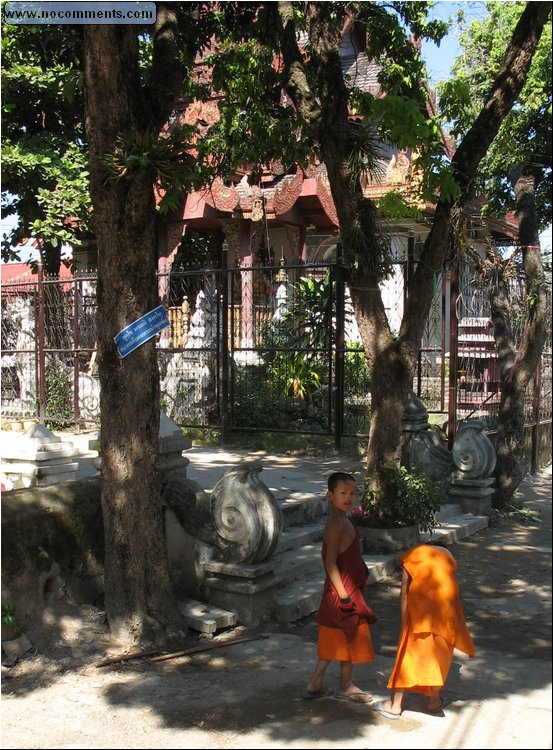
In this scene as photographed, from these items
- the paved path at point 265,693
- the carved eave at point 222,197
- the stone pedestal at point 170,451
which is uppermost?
the carved eave at point 222,197

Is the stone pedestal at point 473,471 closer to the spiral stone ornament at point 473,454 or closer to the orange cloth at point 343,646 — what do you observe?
the spiral stone ornament at point 473,454

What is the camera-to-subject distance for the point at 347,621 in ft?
14.1

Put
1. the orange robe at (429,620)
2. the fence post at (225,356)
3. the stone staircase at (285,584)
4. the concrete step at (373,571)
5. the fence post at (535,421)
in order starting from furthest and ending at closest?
the fence post at (535,421) → the fence post at (225,356) → the concrete step at (373,571) → the stone staircase at (285,584) → the orange robe at (429,620)

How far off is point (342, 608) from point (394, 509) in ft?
9.75

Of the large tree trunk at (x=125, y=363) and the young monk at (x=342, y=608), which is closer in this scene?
the young monk at (x=342, y=608)

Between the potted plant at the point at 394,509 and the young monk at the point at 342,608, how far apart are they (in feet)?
9.10

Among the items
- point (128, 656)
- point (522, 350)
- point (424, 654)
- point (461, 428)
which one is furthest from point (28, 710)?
point (522, 350)

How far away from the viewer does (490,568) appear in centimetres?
716

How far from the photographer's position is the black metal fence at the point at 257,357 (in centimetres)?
1081

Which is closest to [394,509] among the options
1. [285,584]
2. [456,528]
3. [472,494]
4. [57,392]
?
[456,528]

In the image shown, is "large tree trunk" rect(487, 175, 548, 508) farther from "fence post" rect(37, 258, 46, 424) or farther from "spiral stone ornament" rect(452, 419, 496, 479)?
"fence post" rect(37, 258, 46, 424)

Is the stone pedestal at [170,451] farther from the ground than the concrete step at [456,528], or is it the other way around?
the stone pedestal at [170,451]

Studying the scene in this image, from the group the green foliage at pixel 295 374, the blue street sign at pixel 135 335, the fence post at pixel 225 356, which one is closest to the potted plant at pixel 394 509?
the blue street sign at pixel 135 335

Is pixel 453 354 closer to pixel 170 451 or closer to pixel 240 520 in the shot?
pixel 170 451
